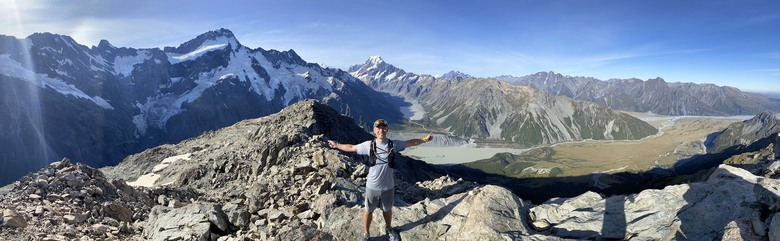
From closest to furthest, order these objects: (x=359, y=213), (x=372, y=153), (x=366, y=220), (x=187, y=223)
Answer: (x=372, y=153) → (x=366, y=220) → (x=359, y=213) → (x=187, y=223)

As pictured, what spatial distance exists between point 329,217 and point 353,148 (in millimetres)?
3866

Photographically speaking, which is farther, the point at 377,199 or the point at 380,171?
the point at 377,199

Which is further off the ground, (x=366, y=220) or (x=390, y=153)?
(x=390, y=153)

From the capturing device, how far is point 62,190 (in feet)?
72.0

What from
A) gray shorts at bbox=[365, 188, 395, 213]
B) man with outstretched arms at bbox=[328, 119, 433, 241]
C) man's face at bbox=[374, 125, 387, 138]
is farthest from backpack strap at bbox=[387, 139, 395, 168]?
gray shorts at bbox=[365, 188, 395, 213]

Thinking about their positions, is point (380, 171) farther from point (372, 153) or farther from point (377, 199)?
point (377, 199)

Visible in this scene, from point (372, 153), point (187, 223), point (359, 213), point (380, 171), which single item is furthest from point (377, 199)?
point (187, 223)

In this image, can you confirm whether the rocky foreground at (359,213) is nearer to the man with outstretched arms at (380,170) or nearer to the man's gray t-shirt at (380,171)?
the man with outstretched arms at (380,170)

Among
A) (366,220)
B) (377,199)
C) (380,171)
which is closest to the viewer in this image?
(380,171)

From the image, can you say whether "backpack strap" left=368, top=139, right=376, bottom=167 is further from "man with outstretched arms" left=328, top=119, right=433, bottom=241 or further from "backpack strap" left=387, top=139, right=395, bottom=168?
"backpack strap" left=387, top=139, right=395, bottom=168

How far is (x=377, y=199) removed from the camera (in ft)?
47.1

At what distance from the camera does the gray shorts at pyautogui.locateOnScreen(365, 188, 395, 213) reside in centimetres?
1427

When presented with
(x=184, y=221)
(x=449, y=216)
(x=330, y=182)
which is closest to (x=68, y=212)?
(x=184, y=221)

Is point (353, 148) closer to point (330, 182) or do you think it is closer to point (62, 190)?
point (330, 182)
